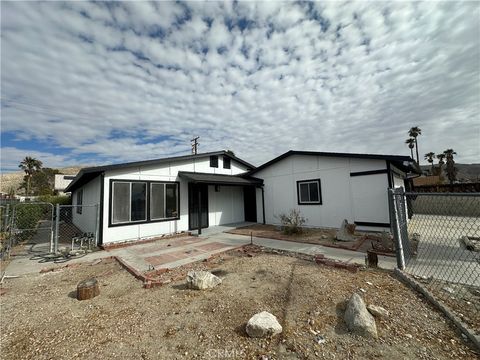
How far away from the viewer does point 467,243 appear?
6625 mm

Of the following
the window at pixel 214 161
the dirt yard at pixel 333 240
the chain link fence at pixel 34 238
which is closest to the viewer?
the dirt yard at pixel 333 240

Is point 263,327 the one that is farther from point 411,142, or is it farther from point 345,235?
point 411,142

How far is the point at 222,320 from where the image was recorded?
3.31 metres

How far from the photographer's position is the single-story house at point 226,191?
8742 millimetres

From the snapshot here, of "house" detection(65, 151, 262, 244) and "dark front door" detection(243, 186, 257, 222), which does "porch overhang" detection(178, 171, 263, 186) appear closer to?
"house" detection(65, 151, 262, 244)

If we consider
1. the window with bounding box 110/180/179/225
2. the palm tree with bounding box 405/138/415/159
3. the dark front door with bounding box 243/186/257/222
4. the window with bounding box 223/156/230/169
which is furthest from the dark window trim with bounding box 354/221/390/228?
the palm tree with bounding box 405/138/415/159

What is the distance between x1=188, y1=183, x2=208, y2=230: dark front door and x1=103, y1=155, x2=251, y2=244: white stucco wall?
0.90ft

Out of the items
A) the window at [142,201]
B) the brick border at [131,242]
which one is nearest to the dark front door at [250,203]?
the brick border at [131,242]

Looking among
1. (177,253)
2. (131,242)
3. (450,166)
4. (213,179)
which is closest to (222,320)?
(177,253)

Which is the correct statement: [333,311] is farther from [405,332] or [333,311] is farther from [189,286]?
[189,286]

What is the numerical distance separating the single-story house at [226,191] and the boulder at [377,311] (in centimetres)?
723

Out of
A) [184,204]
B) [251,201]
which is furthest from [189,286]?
[251,201]

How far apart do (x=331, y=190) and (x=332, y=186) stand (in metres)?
0.21

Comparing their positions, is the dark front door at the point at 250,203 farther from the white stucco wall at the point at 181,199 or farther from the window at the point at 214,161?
the window at the point at 214,161
